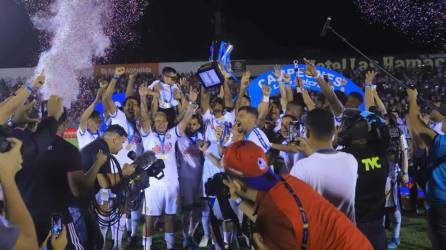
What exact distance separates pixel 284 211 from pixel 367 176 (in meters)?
2.22

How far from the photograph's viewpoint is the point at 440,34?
24.5 meters

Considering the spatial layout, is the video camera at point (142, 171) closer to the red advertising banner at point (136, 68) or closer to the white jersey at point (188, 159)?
the white jersey at point (188, 159)

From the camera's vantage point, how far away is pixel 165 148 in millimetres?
7062

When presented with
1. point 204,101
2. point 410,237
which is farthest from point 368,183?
point 204,101

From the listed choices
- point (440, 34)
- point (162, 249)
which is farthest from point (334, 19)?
point (162, 249)

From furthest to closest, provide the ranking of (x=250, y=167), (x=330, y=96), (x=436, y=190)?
(x=330, y=96), (x=436, y=190), (x=250, y=167)

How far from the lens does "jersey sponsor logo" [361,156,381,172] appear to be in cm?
423

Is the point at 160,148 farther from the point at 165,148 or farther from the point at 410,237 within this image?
the point at 410,237

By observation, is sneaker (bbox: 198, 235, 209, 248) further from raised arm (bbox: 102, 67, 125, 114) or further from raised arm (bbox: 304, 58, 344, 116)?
raised arm (bbox: 304, 58, 344, 116)

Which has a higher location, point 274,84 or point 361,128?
point 274,84

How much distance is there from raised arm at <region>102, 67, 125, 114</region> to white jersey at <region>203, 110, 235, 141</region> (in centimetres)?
150

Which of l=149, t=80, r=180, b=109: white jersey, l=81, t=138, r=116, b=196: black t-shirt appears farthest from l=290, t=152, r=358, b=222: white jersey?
l=149, t=80, r=180, b=109: white jersey

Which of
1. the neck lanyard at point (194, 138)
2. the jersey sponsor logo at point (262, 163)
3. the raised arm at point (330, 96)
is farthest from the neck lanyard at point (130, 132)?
the jersey sponsor logo at point (262, 163)

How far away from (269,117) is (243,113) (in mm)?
2711
